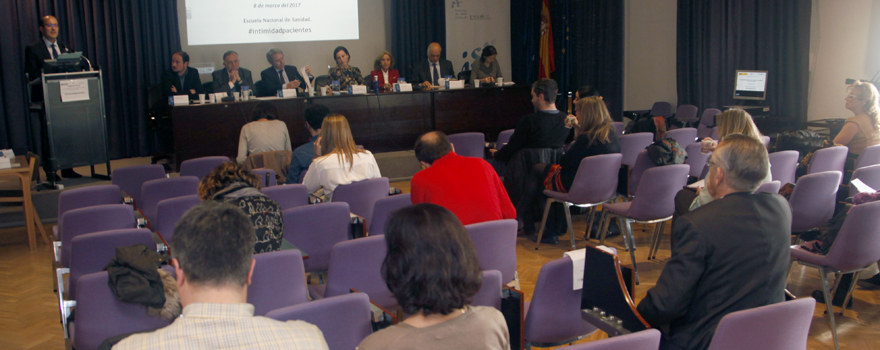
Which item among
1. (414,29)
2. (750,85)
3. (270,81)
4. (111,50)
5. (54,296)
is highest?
(414,29)

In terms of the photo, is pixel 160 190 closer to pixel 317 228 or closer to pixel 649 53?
pixel 317 228

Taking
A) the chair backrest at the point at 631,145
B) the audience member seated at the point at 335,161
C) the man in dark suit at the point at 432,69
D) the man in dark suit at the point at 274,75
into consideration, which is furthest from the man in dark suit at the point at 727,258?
the man in dark suit at the point at 432,69

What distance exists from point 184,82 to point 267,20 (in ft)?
5.52

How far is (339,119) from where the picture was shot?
427cm

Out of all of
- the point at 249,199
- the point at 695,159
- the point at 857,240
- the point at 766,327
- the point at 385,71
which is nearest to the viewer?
the point at 766,327

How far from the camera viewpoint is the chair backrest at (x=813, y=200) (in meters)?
3.96

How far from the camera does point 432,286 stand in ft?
5.08

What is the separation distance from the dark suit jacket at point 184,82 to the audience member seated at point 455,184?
19.8ft

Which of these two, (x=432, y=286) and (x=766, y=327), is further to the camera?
(x=766, y=327)

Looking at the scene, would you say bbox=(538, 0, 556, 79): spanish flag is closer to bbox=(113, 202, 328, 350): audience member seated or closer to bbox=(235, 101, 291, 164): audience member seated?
bbox=(235, 101, 291, 164): audience member seated

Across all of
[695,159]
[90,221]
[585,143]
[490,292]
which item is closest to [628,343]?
[490,292]

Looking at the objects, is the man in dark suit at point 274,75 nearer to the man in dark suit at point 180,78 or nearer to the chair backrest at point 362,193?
the man in dark suit at point 180,78

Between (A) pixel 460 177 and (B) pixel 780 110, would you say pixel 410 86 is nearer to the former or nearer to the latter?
(B) pixel 780 110

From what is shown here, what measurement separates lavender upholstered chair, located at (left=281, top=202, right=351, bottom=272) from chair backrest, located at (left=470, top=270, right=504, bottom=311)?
1377 millimetres
